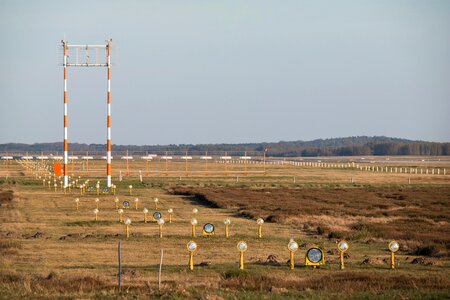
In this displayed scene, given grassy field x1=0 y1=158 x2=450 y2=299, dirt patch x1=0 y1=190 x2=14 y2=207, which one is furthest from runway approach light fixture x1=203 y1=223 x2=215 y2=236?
dirt patch x1=0 y1=190 x2=14 y2=207

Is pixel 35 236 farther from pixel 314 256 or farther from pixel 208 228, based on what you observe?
pixel 314 256

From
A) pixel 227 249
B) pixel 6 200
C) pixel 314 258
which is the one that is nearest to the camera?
pixel 314 258

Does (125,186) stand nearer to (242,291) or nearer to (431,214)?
(431,214)

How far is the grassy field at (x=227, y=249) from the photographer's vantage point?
68.7 ft

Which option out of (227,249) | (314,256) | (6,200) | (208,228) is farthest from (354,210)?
(314,256)

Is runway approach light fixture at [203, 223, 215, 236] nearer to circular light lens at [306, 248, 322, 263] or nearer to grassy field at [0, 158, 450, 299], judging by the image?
grassy field at [0, 158, 450, 299]

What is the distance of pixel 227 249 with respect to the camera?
101 feet

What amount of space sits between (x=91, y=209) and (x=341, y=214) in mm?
14201

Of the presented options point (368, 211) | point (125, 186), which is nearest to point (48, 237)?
point (368, 211)

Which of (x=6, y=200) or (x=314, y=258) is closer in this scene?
(x=314, y=258)

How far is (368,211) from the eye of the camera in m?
50.9

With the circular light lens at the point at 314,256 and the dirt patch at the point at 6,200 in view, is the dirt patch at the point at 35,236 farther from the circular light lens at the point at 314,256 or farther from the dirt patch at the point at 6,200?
the dirt patch at the point at 6,200

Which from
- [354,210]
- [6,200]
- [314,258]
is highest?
[314,258]

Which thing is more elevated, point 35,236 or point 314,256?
point 314,256
